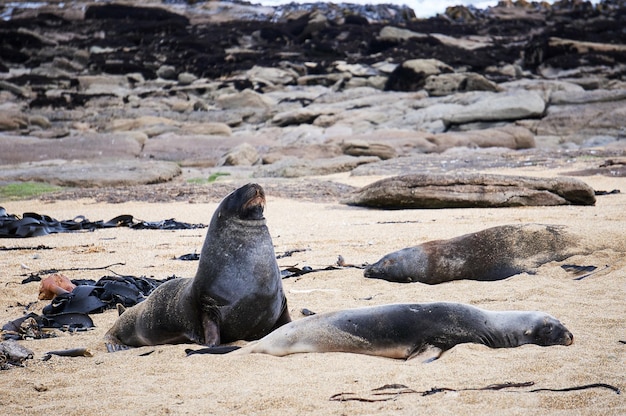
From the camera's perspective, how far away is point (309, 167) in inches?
690

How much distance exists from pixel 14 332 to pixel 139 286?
4.16ft

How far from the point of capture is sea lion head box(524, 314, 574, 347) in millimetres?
3854

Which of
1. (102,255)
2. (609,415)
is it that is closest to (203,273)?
(609,415)

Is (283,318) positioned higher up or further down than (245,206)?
further down

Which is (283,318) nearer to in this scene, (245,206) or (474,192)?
(245,206)

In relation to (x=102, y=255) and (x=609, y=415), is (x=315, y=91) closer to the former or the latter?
(x=102, y=255)

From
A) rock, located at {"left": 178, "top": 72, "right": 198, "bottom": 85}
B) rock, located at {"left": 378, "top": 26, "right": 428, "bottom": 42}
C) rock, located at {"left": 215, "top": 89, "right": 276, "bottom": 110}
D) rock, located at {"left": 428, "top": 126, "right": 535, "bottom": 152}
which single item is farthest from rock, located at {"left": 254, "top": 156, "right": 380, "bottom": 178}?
rock, located at {"left": 378, "top": 26, "right": 428, "bottom": 42}

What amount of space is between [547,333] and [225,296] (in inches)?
72.5

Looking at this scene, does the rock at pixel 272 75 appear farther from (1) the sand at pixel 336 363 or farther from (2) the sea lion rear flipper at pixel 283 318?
(2) the sea lion rear flipper at pixel 283 318

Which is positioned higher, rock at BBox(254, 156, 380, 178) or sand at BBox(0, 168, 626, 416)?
sand at BBox(0, 168, 626, 416)

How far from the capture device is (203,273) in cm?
452

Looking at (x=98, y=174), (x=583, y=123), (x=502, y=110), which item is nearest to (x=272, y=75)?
(x=502, y=110)

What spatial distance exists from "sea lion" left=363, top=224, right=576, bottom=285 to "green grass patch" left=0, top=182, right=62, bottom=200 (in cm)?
1066

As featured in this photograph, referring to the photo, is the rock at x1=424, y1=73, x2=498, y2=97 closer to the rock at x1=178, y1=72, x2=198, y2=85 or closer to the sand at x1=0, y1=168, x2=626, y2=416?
the rock at x1=178, y1=72, x2=198, y2=85
